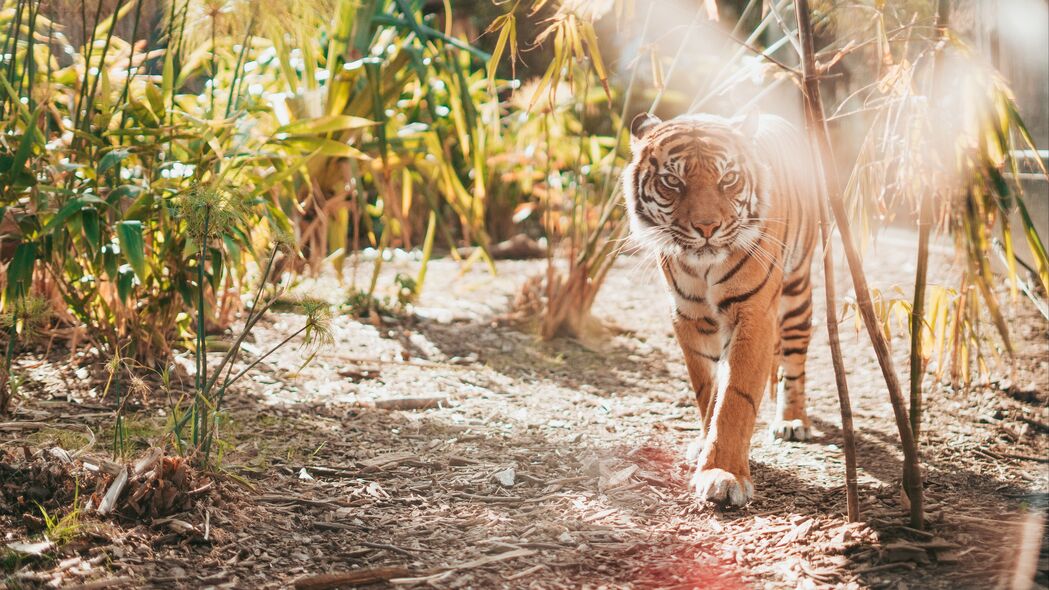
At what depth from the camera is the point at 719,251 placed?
2.87 m

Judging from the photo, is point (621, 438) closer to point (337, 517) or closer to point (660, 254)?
point (660, 254)

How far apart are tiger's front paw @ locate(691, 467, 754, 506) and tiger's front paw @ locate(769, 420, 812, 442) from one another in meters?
0.84

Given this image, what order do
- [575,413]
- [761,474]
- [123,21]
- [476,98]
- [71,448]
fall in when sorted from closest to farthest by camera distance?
[71,448] < [761,474] < [575,413] < [123,21] < [476,98]

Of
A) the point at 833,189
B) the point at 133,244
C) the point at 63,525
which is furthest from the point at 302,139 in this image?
the point at 833,189

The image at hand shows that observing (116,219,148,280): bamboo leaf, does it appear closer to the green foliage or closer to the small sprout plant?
the small sprout plant

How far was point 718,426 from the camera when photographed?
272cm

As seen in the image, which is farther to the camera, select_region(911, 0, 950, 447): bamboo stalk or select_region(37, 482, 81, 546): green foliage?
select_region(911, 0, 950, 447): bamboo stalk

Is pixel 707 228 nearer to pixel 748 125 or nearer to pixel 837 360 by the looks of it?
pixel 748 125

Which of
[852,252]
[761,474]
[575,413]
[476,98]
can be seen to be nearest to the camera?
[852,252]

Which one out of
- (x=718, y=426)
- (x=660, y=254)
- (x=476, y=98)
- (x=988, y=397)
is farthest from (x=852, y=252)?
(x=476, y=98)

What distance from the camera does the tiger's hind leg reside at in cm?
350

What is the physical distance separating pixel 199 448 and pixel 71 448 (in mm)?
505

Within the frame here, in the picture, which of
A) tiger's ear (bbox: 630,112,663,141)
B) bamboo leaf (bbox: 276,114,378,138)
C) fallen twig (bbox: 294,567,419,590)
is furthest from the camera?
bamboo leaf (bbox: 276,114,378,138)

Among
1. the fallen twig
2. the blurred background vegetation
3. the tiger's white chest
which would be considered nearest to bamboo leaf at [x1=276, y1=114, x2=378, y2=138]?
the blurred background vegetation
